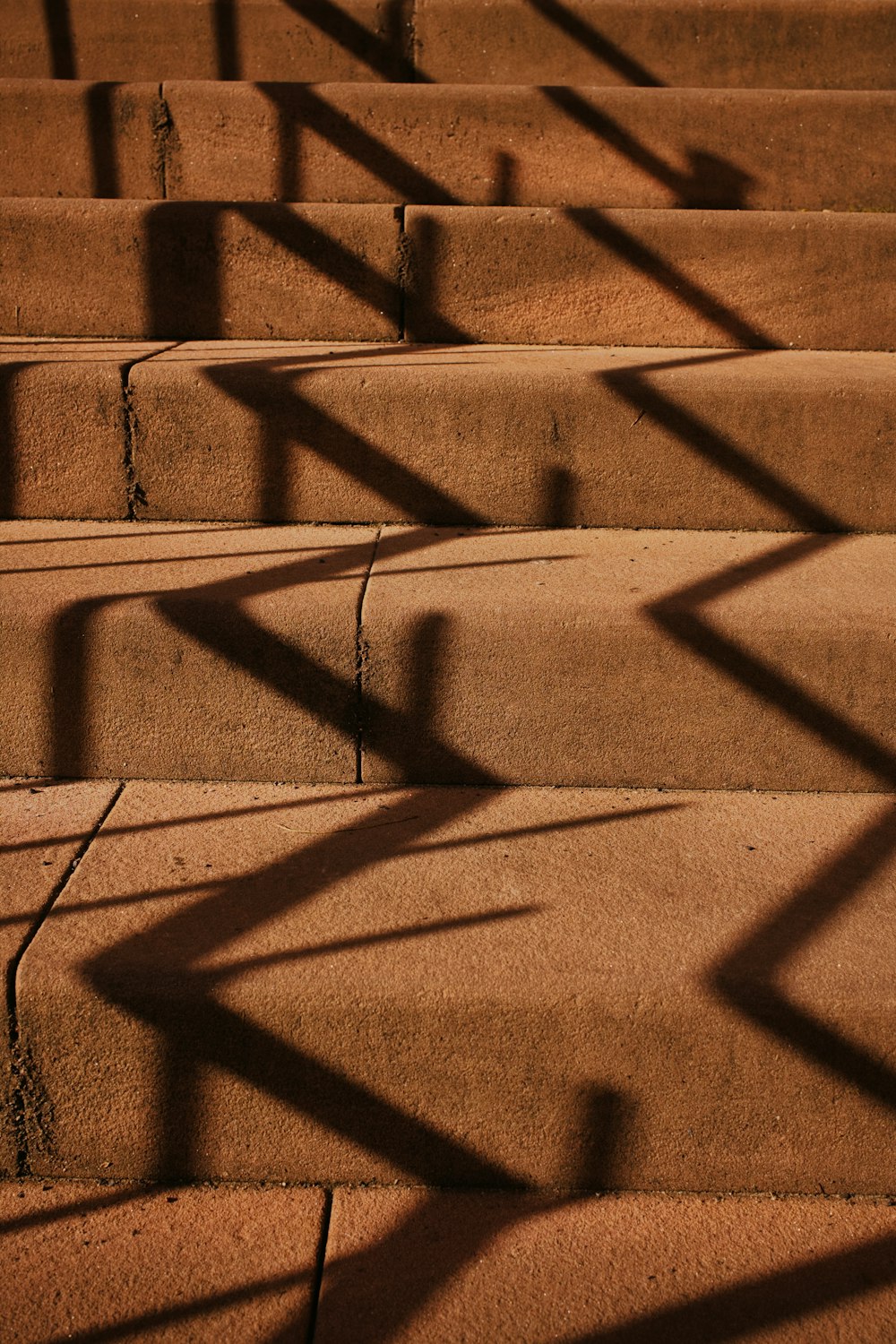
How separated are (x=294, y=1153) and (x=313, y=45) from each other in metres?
2.86

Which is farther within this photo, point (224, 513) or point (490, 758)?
point (224, 513)

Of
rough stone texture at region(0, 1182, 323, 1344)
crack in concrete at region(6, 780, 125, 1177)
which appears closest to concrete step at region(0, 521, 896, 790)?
crack in concrete at region(6, 780, 125, 1177)

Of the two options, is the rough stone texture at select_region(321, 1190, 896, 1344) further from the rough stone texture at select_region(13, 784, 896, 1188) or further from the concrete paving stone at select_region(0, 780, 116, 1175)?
the concrete paving stone at select_region(0, 780, 116, 1175)

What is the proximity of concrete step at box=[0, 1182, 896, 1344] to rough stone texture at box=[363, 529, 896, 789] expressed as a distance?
69cm

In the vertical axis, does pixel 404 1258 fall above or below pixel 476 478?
below

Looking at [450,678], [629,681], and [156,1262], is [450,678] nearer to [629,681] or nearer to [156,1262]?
[629,681]

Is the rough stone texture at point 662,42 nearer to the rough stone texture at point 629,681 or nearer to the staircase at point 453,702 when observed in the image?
the staircase at point 453,702

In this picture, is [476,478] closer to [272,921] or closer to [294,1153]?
[272,921]

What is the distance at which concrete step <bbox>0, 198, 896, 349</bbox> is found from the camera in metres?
2.45

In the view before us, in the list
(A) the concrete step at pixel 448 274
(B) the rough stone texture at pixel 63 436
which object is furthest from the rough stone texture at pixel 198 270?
(B) the rough stone texture at pixel 63 436

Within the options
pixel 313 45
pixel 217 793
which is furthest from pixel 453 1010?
pixel 313 45

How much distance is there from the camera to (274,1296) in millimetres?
1327

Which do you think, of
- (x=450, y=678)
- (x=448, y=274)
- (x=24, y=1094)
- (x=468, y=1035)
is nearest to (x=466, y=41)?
(x=448, y=274)

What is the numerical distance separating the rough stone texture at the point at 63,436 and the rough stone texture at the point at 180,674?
32 centimetres
